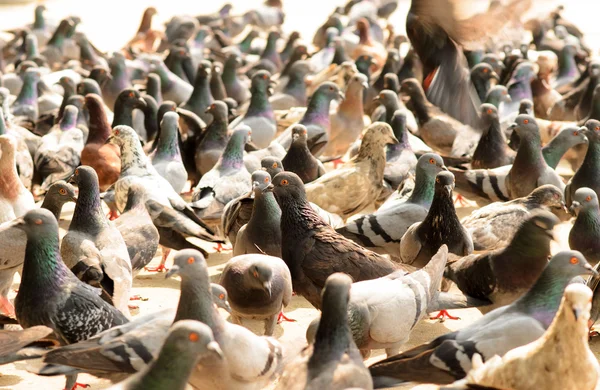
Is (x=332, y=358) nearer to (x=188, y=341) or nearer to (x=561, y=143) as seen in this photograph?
(x=188, y=341)

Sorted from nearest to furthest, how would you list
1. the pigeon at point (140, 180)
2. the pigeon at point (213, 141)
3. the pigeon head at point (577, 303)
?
1. the pigeon head at point (577, 303)
2. the pigeon at point (140, 180)
3. the pigeon at point (213, 141)

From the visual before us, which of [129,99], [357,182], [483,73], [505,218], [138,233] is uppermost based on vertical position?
[505,218]

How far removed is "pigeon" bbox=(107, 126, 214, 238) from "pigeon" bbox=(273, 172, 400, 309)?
1200 mm

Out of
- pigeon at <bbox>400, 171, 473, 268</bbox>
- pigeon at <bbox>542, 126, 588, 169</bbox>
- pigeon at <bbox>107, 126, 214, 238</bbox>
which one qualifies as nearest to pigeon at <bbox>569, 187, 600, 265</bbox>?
pigeon at <bbox>400, 171, 473, 268</bbox>

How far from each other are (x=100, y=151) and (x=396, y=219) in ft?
11.9

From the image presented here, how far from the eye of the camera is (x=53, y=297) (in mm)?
5691

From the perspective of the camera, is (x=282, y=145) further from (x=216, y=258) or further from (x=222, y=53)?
(x=222, y=53)

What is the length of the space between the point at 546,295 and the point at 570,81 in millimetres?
12041

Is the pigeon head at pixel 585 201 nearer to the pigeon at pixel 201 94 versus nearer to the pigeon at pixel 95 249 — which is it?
the pigeon at pixel 95 249

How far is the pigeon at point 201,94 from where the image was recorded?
1334 cm

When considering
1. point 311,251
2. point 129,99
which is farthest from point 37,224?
point 129,99

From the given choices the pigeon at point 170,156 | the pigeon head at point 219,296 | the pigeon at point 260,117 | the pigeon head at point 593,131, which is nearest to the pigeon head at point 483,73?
the pigeon at point 260,117

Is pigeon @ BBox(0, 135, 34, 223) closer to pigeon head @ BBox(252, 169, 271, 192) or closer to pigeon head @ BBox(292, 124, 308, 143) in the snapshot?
pigeon head @ BBox(252, 169, 271, 192)

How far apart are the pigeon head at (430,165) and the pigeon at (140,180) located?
5.66 ft
